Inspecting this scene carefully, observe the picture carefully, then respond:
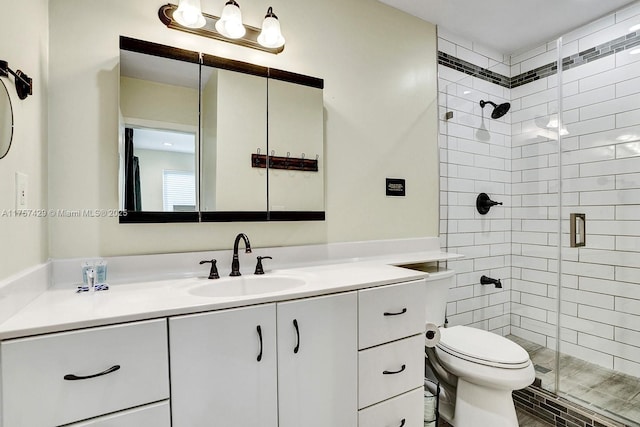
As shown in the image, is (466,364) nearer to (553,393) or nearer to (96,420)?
(553,393)

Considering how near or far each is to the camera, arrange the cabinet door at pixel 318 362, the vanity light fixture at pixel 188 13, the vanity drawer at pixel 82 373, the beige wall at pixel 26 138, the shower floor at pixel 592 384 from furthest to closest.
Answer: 1. the shower floor at pixel 592 384
2. the vanity light fixture at pixel 188 13
3. the cabinet door at pixel 318 362
4. the beige wall at pixel 26 138
5. the vanity drawer at pixel 82 373

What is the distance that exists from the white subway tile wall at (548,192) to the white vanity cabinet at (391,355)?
0.93 metres

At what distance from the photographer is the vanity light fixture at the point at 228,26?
1375mm

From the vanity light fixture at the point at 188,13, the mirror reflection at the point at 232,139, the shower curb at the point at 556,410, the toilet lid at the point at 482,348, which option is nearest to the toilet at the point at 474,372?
the toilet lid at the point at 482,348

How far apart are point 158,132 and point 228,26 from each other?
0.59 metres

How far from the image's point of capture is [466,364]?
153 cm

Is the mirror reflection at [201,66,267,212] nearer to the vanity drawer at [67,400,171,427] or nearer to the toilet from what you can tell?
the vanity drawer at [67,400,171,427]

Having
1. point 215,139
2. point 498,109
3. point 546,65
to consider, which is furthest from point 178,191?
point 546,65

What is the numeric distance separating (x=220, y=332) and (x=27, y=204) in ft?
2.51

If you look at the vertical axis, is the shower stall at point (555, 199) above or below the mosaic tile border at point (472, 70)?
below

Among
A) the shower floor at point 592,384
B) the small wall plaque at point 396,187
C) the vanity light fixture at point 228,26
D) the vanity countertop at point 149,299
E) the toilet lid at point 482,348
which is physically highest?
the vanity light fixture at point 228,26

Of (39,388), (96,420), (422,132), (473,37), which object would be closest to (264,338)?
(96,420)

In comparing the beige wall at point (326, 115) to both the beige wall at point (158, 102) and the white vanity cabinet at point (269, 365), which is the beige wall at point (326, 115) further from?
the white vanity cabinet at point (269, 365)

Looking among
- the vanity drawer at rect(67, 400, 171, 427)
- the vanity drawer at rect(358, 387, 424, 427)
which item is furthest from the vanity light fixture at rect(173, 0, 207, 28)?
the vanity drawer at rect(358, 387, 424, 427)
